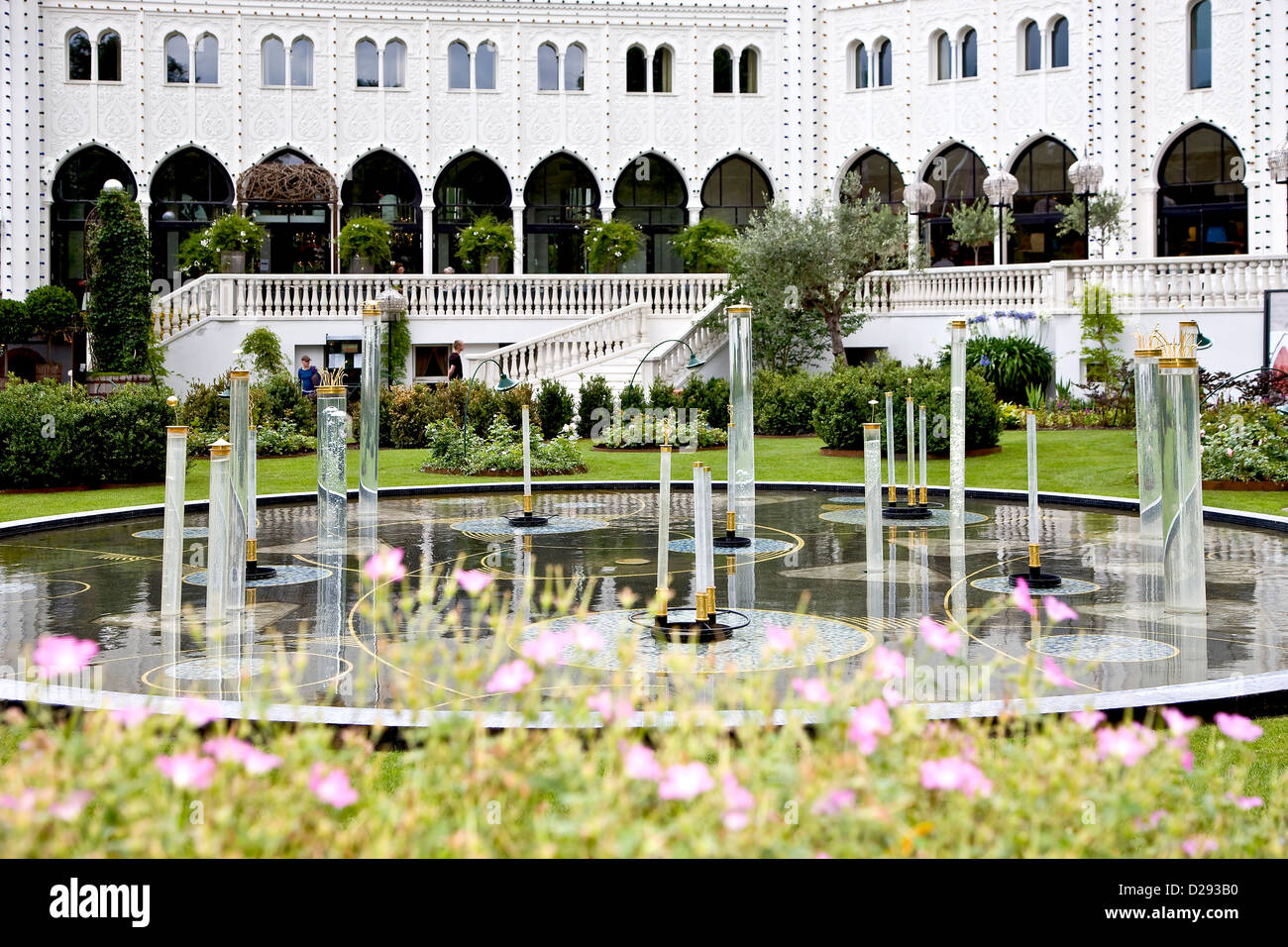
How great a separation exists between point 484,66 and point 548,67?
181cm

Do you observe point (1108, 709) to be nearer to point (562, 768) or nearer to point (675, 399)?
point (562, 768)

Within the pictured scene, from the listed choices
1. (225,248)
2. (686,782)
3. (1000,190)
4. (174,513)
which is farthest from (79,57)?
(686,782)

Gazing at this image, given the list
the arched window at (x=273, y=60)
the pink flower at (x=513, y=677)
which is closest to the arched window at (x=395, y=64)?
the arched window at (x=273, y=60)

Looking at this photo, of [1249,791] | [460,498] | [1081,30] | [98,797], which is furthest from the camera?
[1081,30]

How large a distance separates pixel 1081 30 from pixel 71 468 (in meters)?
29.4

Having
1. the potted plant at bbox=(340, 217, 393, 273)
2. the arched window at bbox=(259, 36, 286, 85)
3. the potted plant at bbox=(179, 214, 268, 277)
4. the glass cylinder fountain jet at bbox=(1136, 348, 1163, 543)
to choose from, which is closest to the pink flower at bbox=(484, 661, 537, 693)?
the glass cylinder fountain jet at bbox=(1136, 348, 1163, 543)

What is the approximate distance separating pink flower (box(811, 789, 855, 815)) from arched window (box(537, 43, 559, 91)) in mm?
40248

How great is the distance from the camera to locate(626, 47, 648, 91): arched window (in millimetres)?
42219

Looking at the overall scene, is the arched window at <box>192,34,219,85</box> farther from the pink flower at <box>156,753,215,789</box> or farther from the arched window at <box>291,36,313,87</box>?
the pink flower at <box>156,753,215,789</box>

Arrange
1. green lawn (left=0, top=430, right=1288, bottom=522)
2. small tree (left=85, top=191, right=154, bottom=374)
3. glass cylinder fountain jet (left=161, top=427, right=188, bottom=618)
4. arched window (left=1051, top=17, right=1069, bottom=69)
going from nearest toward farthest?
1. glass cylinder fountain jet (left=161, top=427, right=188, bottom=618)
2. green lawn (left=0, top=430, right=1288, bottom=522)
3. small tree (left=85, top=191, right=154, bottom=374)
4. arched window (left=1051, top=17, right=1069, bottom=69)

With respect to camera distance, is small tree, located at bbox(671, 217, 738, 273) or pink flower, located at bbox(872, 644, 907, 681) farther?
small tree, located at bbox(671, 217, 738, 273)
